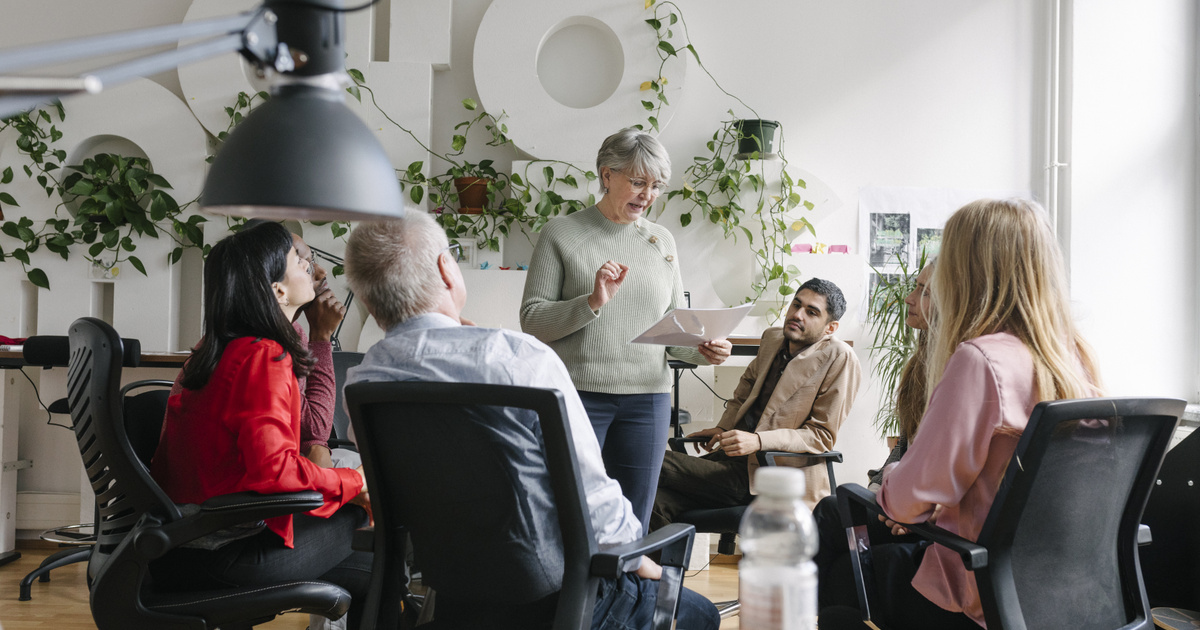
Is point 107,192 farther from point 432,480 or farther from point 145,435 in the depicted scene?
point 432,480

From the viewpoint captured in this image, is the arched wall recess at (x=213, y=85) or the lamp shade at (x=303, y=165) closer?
the lamp shade at (x=303, y=165)

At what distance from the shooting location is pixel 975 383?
4.57ft

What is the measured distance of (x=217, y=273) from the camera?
1723mm

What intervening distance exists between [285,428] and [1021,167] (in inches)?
144

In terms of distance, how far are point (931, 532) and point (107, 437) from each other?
144 centimetres

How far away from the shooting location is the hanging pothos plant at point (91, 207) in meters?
3.83

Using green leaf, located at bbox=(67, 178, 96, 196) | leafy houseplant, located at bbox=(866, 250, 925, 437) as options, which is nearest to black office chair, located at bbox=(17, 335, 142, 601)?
green leaf, located at bbox=(67, 178, 96, 196)

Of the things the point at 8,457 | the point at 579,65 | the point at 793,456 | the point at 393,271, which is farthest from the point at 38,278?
the point at 793,456

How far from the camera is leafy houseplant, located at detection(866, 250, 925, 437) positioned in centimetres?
355

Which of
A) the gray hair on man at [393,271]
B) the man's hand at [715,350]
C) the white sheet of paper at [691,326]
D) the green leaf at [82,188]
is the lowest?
the man's hand at [715,350]

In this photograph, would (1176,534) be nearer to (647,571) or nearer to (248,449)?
(647,571)

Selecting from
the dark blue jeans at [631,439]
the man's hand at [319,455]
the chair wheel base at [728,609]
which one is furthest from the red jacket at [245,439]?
the chair wheel base at [728,609]

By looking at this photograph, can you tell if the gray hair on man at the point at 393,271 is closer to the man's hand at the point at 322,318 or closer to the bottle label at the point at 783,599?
the man's hand at the point at 322,318

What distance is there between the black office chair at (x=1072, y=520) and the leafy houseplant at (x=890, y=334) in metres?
2.02
